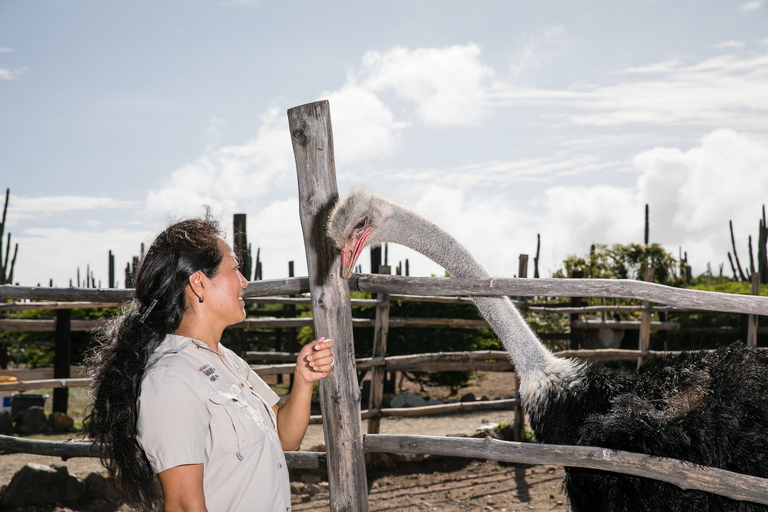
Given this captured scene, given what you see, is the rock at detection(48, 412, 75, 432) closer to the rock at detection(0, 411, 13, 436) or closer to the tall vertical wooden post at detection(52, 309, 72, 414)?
the tall vertical wooden post at detection(52, 309, 72, 414)

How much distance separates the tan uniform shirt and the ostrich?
1033mm

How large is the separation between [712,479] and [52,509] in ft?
12.3

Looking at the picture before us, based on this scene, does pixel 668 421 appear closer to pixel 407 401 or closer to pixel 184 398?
pixel 184 398

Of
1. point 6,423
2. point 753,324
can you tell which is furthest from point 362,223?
point 753,324

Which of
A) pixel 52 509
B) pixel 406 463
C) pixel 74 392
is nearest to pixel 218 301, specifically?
pixel 52 509

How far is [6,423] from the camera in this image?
6047mm

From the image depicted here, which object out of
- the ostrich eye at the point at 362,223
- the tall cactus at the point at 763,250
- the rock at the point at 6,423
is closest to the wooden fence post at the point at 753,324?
the ostrich eye at the point at 362,223

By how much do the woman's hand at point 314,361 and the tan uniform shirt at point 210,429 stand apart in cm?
20

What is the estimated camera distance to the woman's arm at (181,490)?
1.23 m

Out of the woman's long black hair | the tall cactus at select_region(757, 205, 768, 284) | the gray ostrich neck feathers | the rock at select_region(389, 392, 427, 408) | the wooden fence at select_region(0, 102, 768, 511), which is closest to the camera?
the woman's long black hair

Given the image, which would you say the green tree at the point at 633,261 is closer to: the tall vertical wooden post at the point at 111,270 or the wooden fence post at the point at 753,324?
the wooden fence post at the point at 753,324

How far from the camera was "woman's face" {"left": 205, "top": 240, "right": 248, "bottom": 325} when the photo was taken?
4.86 ft

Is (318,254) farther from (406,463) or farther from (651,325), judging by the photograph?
(651,325)

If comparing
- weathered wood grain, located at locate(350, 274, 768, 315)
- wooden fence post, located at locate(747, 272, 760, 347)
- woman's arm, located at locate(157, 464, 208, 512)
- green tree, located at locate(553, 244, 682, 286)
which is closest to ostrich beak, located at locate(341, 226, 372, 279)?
weathered wood grain, located at locate(350, 274, 768, 315)
